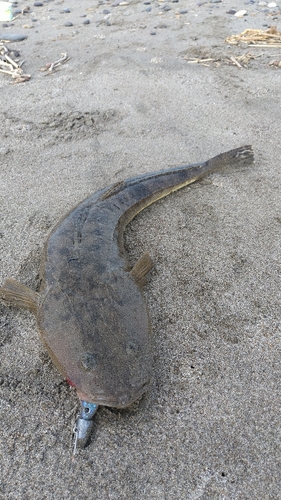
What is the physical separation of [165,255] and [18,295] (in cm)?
118

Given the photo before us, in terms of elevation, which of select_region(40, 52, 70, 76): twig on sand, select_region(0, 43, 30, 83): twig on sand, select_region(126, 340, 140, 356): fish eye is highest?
select_region(0, 43, 30, 83): twig on sand

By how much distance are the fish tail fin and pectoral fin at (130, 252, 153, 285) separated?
66.0 inches

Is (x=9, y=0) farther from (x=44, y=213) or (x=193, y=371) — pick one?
(x=193, y=371)

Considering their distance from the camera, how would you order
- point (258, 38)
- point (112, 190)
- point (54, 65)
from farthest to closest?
point (258, 38) → point (54, 65) → point (112, 190)

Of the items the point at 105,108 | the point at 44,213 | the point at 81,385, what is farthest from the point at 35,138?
the point at 81,385

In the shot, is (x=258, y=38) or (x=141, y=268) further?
(x=258, y=38)

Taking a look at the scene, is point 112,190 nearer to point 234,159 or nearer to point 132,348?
point 234,159

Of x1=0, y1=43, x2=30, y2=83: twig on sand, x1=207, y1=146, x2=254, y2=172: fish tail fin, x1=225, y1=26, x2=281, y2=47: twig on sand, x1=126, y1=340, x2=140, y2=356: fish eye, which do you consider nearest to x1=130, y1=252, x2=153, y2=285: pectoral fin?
x1=126, y1=340, x2=140, y2=356: fish eye

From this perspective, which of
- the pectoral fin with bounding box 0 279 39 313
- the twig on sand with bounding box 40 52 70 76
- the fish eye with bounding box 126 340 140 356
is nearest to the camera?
the fish eye with bounding box 126 340 140 356

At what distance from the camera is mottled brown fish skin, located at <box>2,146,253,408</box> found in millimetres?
1967

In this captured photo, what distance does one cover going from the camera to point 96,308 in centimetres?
227

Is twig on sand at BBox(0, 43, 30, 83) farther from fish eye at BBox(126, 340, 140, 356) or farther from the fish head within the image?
fish eye at BBox(126, 340, 140, 356)

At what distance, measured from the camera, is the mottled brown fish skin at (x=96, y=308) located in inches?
77.4

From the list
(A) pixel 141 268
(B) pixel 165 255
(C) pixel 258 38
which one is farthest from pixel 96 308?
(C) pixel 258 38
